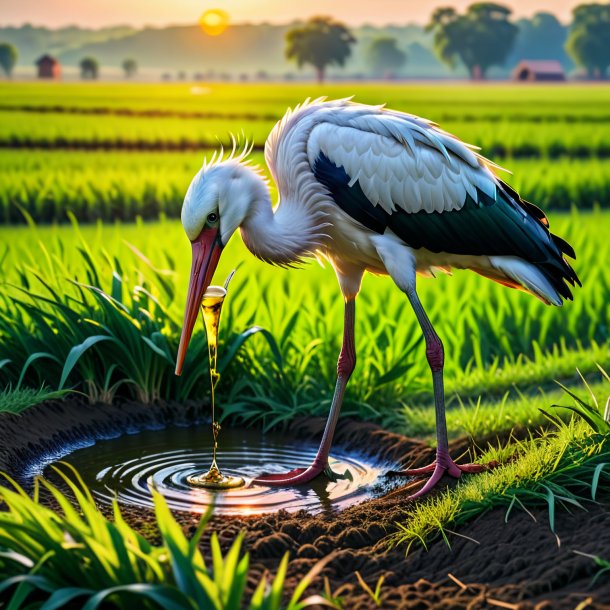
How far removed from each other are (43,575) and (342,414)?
305 cm

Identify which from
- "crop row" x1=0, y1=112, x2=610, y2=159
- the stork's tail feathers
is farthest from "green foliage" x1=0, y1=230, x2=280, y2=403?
"crop row" x1=0, y1=112, x2=610, y2=159

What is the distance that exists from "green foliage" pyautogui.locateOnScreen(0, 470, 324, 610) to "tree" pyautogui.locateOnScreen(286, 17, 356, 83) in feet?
277

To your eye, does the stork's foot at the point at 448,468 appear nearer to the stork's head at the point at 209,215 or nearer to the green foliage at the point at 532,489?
the green foliage at the point at 532,489

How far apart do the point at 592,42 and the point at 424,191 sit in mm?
80821

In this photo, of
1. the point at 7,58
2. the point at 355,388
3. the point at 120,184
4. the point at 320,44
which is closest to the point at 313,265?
the point at 120,184

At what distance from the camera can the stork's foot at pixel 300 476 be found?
5320 mm

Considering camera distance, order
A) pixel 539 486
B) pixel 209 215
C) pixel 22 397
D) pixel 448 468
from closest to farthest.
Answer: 1. pixel 539 486
2. pixel 209 215
3. pixel 448 468
4. pixel 22 397

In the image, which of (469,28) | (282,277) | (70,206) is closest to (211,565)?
(282,277)

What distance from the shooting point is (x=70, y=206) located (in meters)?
15.2

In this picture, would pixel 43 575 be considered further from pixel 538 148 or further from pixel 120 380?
pixel 538 148

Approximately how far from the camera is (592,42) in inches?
3201

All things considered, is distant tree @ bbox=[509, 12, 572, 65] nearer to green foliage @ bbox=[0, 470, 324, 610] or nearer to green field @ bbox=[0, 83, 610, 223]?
green field @ bbox=[0, 83, 610, 223]

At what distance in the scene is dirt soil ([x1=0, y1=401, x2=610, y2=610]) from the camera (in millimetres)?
3510

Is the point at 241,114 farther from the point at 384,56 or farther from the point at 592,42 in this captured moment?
the point at 384,56
